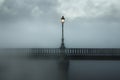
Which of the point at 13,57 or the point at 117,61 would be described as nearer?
the point at 117,61

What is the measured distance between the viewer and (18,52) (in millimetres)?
25797

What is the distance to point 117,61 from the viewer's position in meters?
23.6

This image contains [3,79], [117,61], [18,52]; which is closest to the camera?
[3,79]

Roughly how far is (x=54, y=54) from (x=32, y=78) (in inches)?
488

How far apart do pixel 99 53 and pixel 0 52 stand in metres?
11.6

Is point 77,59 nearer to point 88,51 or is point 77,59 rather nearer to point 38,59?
point 88,51

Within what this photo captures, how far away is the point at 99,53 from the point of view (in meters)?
24.9

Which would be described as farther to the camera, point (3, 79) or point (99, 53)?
point (99, 53)

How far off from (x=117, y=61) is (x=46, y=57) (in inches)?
307

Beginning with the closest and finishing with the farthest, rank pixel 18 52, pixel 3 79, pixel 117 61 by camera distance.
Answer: pixel 3 79
pixel 117 61
pixel 18 52

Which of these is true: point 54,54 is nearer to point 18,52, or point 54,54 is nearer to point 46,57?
point 46,57

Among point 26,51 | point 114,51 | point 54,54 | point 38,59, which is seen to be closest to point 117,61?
point 114,51

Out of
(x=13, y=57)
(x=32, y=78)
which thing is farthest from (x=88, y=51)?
(x=32, y=78)

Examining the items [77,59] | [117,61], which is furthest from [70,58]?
[117,61]
